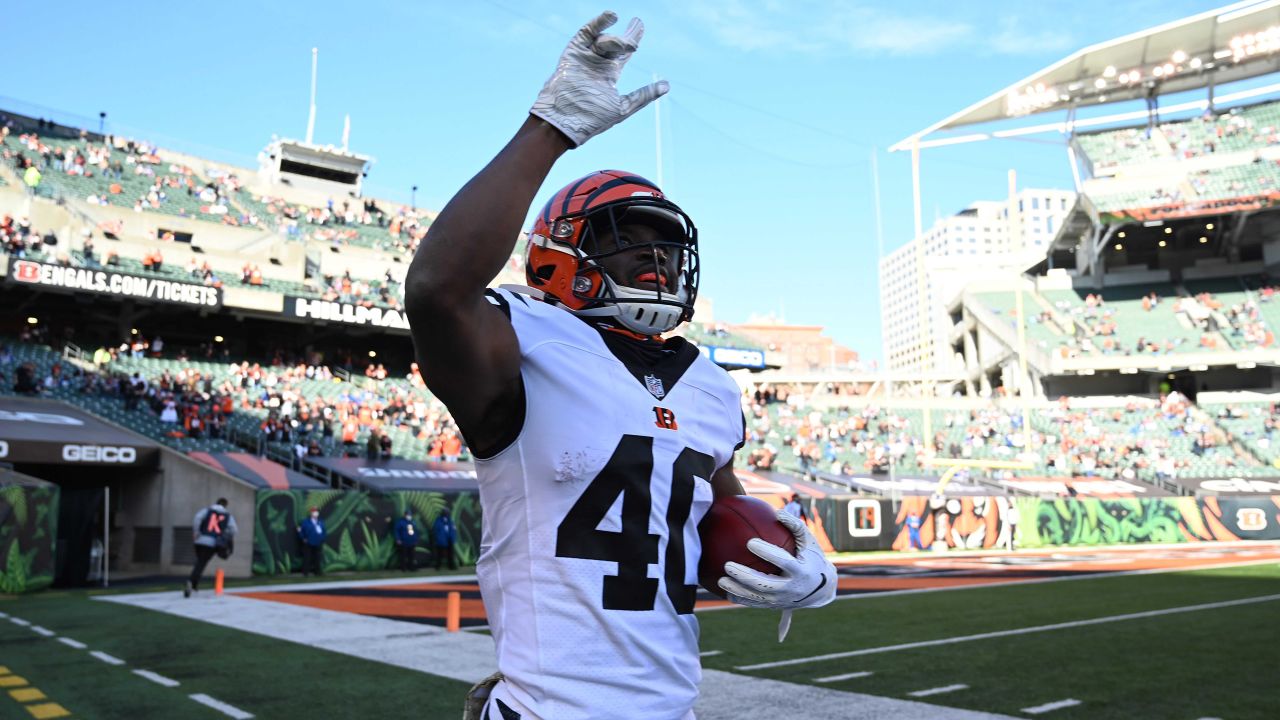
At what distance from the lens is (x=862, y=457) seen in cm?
3322

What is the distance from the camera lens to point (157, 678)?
25.1ft

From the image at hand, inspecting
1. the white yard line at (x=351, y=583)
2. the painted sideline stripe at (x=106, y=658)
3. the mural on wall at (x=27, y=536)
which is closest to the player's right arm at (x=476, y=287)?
the painted sideline stripe at (x=106, y=658)

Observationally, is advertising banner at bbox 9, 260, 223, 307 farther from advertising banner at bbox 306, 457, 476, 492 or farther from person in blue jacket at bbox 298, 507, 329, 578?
person in blue jacket at bbox 298, 507, 329, 578

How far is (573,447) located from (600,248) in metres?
0.61

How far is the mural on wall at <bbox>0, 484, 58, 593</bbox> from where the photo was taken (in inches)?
598

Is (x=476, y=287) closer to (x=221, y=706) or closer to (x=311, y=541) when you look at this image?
(x=221, y=706)

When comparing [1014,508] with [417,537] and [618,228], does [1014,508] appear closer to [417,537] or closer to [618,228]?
[417,537]

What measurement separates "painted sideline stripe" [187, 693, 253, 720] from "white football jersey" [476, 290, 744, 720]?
5.03 m

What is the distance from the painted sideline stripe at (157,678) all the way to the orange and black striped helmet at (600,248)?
6479 mm

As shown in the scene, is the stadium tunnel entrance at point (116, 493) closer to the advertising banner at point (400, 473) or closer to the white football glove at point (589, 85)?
the advertising banner at point (400, 473)

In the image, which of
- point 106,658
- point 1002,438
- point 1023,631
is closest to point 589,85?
point 106,658

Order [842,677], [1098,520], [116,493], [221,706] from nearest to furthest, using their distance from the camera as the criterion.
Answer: [221,706] < [842,677] < [116,493] < [1098,520]

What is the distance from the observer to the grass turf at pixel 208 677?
659 centimetres

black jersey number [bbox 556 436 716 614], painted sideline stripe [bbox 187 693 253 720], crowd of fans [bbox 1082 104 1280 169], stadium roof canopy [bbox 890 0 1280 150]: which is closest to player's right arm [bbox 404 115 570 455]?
black jersey number [bbox 556 436 716 614]
